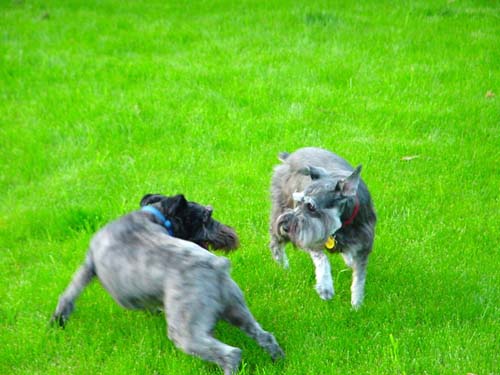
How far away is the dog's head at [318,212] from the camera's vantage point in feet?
17.0

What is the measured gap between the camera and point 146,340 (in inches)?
210

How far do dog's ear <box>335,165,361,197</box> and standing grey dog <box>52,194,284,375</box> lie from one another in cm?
116

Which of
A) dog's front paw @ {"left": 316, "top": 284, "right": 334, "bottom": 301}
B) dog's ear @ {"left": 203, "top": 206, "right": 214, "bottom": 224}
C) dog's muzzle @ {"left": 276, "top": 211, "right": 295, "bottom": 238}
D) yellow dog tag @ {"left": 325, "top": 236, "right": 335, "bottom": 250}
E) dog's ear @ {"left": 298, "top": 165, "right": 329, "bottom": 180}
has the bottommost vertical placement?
dog's front paw @ {"left": 316, "top": 284, "right": 334, "bottom": 301}

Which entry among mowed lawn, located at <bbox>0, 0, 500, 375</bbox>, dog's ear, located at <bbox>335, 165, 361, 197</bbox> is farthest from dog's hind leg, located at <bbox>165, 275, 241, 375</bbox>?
dog's ear, located at <bbox>335, 165, 361, 197</bbox>

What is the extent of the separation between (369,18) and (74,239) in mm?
7914

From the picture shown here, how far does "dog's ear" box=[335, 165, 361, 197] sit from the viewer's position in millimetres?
5199

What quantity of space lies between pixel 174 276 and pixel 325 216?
4.38 feet

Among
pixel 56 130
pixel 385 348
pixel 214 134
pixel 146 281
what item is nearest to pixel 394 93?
pixel 214 134

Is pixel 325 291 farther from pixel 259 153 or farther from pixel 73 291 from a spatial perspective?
pixel 259 153

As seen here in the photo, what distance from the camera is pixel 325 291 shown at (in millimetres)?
5680

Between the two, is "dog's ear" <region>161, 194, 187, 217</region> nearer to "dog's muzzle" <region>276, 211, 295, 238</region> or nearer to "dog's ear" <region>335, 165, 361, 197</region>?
"dog's muzzle" <region>276, 211, 295, 238</region>

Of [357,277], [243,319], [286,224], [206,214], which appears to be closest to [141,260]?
[243,319]

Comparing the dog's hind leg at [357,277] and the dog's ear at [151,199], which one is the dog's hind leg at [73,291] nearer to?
the dog's ear at [151,199]

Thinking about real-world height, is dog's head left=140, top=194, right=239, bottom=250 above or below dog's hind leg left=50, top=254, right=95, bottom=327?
above
